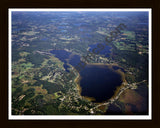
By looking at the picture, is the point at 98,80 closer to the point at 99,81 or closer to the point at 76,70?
the point at 99,81

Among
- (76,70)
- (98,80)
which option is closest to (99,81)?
(98,80)

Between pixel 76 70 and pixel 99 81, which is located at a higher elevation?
pixel 76 70

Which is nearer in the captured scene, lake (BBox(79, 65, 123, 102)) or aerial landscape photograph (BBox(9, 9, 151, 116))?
aerial landscape photograph (BBox(9, 9, 151, 116))

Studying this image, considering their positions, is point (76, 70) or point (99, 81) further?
point (76, 70)

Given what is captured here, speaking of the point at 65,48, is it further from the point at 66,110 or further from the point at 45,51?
the point at 66,110

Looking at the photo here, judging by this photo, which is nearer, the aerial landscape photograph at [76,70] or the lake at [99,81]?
the aerial landscape photograph at [76,70]
